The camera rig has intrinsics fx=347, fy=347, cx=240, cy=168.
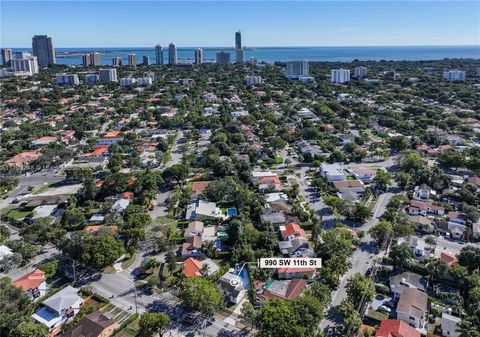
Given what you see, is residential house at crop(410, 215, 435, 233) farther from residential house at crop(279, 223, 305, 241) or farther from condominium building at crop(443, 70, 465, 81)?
condominium building at crop(443, 70, 465, 81)

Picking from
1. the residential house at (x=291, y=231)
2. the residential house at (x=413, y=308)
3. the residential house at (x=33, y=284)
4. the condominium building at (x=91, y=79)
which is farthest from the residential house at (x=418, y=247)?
the condominium building at (x=91, y=79)

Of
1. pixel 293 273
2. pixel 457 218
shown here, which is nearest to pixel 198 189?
pixel 293 273

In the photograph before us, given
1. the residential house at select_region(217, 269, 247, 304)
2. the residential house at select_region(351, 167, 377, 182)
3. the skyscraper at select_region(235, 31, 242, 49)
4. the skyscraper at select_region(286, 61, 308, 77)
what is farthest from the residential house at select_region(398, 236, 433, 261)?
the skyscraper at select_region(235, 31, 242, 49)

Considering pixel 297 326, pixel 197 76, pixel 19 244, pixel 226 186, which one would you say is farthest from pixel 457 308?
pixel 197 76

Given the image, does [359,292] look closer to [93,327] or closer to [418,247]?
[418,247]

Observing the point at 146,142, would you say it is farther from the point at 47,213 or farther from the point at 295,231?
the point at 295,231
